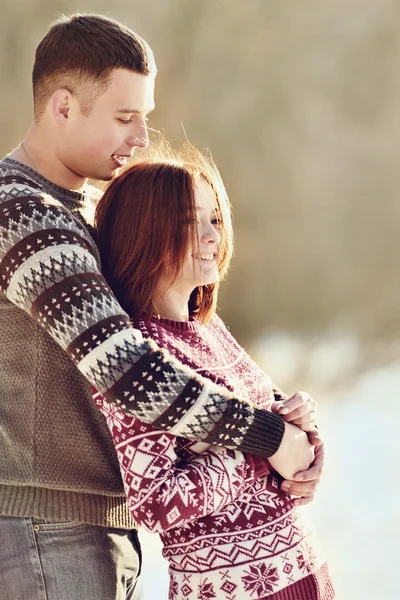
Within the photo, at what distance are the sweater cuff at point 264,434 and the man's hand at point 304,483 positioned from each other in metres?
0.09

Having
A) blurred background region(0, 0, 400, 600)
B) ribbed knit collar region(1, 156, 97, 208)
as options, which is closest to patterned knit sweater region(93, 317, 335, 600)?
ribbed knit collar region(1, 156, 97, 208)

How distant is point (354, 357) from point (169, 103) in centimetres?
172

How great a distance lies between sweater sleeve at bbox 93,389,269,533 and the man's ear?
19.3 inches

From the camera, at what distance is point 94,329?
4.00ft

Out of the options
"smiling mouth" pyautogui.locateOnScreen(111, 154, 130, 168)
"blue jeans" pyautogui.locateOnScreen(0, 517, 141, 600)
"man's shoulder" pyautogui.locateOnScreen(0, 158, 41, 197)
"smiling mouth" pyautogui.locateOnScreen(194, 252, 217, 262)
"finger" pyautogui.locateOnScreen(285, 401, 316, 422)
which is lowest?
"blue jeans" pyautogui.locateOnScreen(0, 517, 141, 600)

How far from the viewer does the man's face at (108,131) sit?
148 centimetres

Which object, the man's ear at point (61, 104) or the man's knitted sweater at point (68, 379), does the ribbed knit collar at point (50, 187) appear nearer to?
the man's knitted sweater at point (68, 379)

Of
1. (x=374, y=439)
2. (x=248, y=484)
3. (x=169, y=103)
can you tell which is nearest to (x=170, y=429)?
(x=248, y=484)

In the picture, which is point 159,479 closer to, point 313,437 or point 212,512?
point 212,512

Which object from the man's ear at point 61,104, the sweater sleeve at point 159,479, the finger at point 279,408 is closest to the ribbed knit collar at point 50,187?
the man's ear at point 61,104

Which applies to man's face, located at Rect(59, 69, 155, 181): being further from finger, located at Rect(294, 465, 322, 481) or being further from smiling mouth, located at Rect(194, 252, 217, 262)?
finger, located at Rect(294, 465, 322, 481)

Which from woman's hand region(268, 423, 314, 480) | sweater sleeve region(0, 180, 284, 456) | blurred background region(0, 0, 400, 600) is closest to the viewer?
sweater sleeve region(0, 180, 284, 456)

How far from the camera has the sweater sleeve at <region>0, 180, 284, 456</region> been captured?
1221mm

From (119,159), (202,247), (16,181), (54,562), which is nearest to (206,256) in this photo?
(202,247)
